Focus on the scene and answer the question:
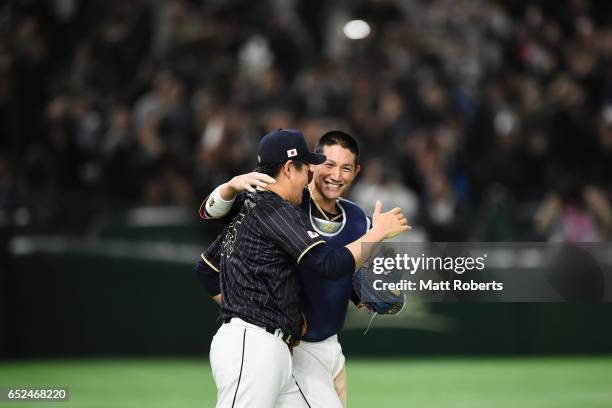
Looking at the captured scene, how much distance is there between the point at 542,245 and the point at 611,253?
851 mm

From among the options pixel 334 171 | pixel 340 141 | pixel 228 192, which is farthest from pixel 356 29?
pixel 228 192

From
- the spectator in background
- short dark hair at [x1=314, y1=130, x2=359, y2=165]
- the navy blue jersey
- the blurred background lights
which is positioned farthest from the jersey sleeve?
the blurred background lights

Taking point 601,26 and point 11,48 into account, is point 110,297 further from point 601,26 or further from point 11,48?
point 601,26

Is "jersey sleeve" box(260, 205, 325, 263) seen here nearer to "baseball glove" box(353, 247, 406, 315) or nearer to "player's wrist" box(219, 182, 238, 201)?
"player's wrist" box(219, 182, 238, 201)

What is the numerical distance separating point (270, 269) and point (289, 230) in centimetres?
24

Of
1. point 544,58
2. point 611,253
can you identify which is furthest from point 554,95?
point 611,253

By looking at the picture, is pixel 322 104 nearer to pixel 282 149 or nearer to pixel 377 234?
pixel 282 149

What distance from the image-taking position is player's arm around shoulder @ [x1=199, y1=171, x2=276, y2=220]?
497cm

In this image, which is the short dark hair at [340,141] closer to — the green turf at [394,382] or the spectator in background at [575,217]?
the green turf at [394,382]

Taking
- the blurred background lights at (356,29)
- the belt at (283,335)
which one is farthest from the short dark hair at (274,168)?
the blurred background lights at (356,29)

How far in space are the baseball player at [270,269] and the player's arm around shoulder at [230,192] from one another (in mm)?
30

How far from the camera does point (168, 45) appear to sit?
1373 centimetres

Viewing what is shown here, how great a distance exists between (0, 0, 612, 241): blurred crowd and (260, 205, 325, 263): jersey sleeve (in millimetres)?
6141

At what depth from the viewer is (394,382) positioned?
34.9 ft
